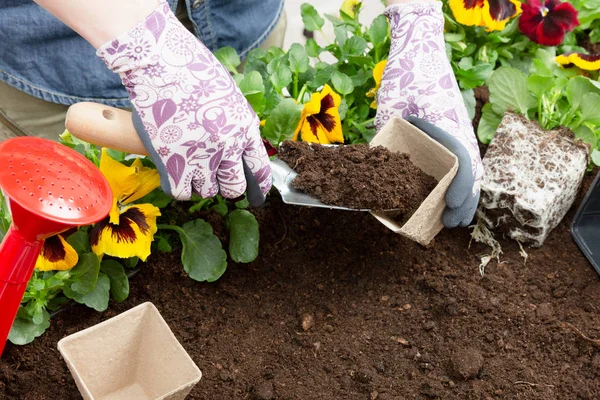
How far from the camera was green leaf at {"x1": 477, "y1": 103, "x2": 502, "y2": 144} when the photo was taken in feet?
5.01

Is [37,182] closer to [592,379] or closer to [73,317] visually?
[73,317]

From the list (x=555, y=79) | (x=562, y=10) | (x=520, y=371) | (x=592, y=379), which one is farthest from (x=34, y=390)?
→ (x=562, y=10)

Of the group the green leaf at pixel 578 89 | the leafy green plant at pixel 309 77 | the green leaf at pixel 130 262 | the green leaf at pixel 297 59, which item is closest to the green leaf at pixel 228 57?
the leafy green plant at pixel 309 77

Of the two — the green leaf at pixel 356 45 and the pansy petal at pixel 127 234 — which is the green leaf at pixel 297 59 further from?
the pansy petal at pixel 127 234

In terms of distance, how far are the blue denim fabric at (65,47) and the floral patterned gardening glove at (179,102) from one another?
1.24 ft

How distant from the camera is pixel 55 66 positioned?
140cm

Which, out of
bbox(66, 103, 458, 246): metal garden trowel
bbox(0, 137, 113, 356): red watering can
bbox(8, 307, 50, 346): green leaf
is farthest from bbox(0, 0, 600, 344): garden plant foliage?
bbox(0, 137, 113, 356): red watering can

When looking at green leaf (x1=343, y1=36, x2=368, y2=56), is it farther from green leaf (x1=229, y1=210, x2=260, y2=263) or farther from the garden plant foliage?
green leaf (x1=229, y1=210, x2=260, y2=263)

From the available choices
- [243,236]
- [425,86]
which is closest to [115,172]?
[243,236]

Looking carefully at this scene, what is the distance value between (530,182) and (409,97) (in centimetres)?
29

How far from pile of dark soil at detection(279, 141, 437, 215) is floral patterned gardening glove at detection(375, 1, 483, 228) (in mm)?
93

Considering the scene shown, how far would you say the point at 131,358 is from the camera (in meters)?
1.10

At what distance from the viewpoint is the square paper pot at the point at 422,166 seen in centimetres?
115

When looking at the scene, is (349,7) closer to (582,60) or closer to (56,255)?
(582,60)
